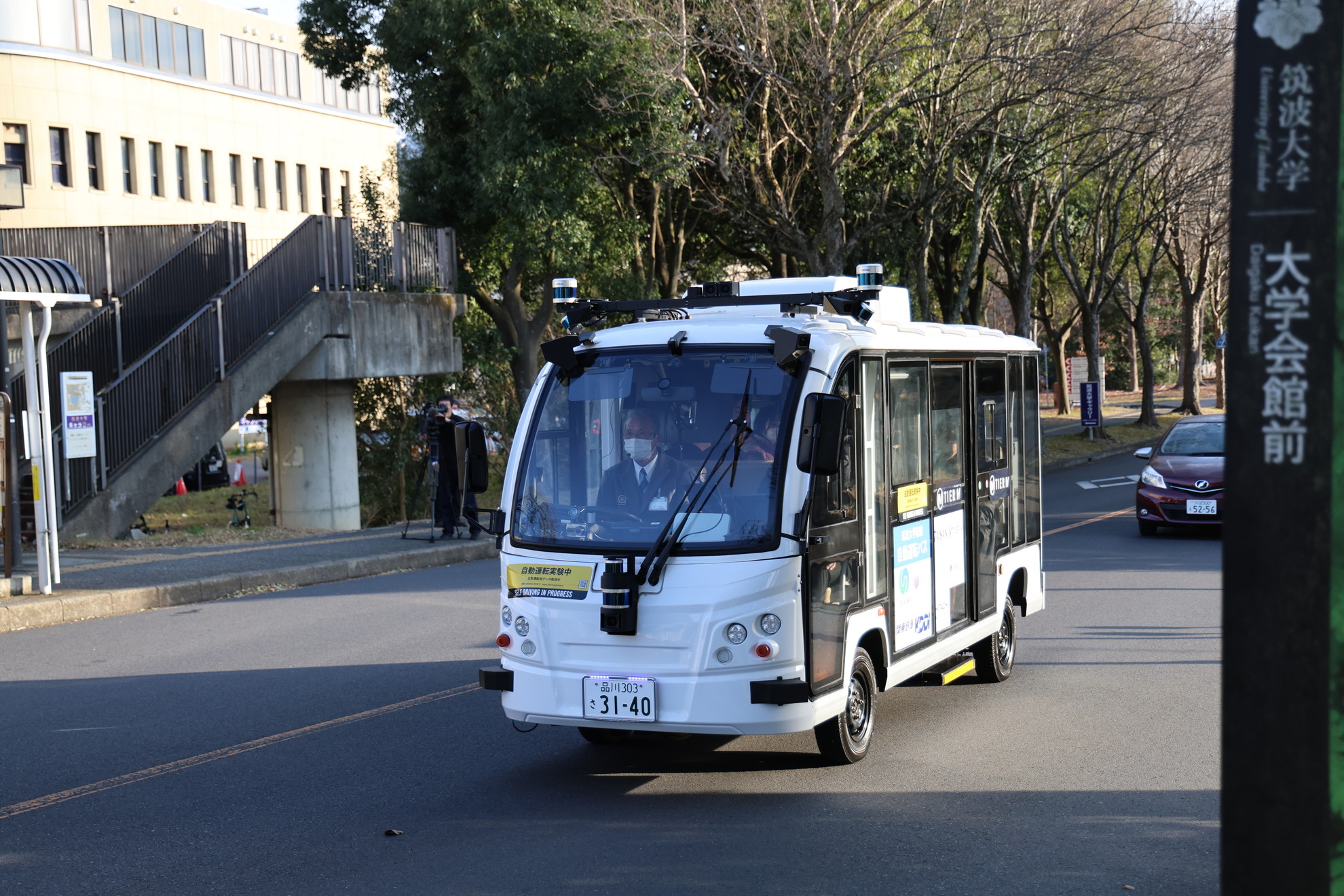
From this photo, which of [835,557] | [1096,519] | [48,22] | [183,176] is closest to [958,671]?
[835,557]

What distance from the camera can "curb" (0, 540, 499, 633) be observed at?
12523 mm

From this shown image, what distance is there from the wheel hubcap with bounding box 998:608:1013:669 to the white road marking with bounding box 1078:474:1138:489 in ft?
58.7

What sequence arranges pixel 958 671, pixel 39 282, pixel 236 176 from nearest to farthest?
1. pixel 958 671
2. pixel 39 282
3. pixel 236 176

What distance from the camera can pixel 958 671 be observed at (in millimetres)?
8672

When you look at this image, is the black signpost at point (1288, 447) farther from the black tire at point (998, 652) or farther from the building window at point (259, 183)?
the building window at point (259, 183)

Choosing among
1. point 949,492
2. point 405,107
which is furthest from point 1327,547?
point 405,107

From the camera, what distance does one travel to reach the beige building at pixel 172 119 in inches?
1855

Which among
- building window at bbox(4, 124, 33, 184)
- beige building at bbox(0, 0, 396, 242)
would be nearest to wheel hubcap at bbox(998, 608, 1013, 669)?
beige building at bbox(0, 0, 396, 242)

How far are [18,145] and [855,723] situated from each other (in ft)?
155

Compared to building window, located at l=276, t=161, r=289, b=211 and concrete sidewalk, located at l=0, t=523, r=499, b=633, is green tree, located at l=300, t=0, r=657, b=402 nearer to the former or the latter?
concrete sidewalk, located at l=0, t=523, r=499, b=633

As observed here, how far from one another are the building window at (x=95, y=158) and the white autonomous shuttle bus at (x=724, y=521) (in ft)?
154

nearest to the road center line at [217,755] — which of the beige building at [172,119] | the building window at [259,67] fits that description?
Result: the beige building at [172,119]

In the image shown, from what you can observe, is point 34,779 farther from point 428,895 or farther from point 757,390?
point 757,390

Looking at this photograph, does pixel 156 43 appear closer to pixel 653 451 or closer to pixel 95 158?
pixel 95 158
